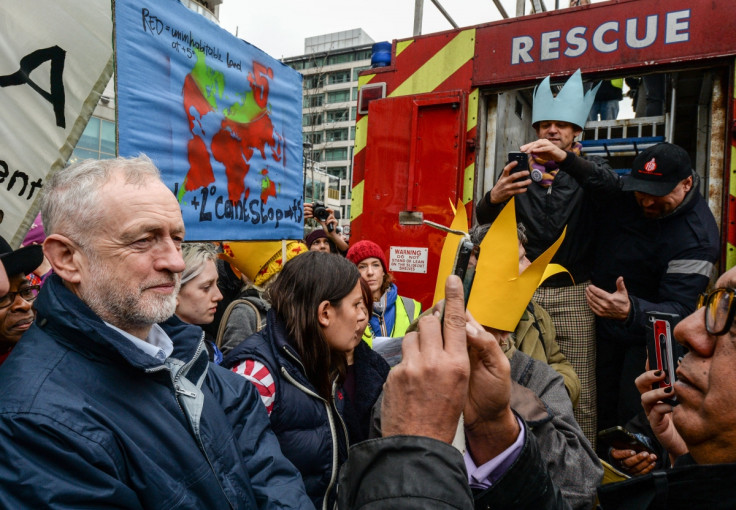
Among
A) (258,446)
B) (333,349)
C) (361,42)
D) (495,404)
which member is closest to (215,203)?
(333,349)

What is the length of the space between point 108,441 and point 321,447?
2.76 ft

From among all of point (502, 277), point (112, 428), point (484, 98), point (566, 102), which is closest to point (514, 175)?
point (566, 102)

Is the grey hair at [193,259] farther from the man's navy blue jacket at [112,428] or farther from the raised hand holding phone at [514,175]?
the raised hand holding phone at [514,175]

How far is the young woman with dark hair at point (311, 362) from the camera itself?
70.5 inches

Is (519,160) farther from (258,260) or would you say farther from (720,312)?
(258,260)

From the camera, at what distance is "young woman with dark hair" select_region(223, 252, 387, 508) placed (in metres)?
1.79

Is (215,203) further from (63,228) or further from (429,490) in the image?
(429,490)

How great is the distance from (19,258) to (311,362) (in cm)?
101

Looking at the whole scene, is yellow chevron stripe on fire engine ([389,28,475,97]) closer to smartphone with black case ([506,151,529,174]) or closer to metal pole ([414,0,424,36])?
metal pole ([414,0,424,36])

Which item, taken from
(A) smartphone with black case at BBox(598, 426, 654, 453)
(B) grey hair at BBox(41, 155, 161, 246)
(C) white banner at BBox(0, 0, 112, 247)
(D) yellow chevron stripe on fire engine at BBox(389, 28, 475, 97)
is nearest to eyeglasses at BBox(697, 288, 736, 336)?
(A) smartphone with black case at BBox(598, 426, 654, 453)

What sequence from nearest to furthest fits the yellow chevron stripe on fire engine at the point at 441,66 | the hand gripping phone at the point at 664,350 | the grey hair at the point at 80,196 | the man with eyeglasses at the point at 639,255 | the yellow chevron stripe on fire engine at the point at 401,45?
the grey hair at the point at 80,196, the hand gripping phone at the point at 664,350, the man with eyeglasses at the point at 639,255, the yellow chevron stripe on fire engine at the point at 441,66, the yellow chevron stripe on fire engine at the point at 401,45

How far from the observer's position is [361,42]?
7331cm

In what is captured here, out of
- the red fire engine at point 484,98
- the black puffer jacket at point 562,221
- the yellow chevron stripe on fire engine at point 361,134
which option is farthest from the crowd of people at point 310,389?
the yellow chevron stripe on fire engine at point 361,134

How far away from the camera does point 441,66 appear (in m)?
3.46
